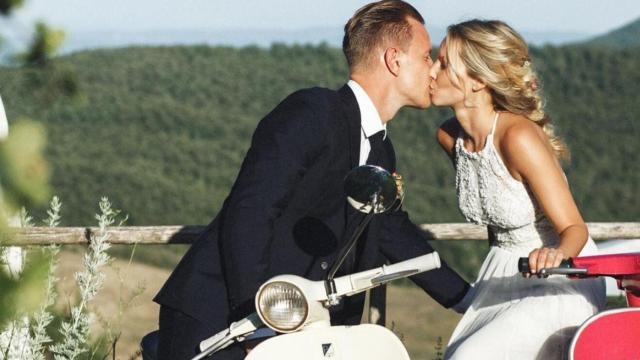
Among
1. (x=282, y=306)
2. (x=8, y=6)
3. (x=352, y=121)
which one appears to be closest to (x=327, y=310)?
(x=282, y=306)

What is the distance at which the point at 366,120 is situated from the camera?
10.1 feet

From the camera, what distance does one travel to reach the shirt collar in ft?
10.1

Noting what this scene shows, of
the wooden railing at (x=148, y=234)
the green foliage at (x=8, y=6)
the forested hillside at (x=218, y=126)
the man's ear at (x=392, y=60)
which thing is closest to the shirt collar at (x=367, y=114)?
the man's ear at (x=392, y=60)

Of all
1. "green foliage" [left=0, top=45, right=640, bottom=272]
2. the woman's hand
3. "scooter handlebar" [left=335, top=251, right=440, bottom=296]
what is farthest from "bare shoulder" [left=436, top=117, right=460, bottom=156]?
"green foliage" [left=0, top=45, right=640, bottom=272]

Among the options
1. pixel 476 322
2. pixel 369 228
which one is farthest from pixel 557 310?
pixel 369 228

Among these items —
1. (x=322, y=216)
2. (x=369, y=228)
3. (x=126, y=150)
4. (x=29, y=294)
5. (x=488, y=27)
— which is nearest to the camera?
(x=29, y=294)

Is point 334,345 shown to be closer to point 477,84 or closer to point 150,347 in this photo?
point 150,347

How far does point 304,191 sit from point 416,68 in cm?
55

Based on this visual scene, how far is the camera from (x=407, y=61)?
10.3 ft

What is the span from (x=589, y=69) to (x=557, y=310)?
33951 mm

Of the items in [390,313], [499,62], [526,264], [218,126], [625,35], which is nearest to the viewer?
[526,264]

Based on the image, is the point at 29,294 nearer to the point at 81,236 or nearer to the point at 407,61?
the point at 407,61

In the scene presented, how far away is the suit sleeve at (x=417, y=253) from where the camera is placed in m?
3.46

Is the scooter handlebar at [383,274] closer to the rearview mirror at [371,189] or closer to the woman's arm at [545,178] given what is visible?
the rearview mirror at [371,189]
